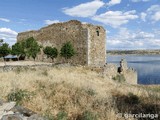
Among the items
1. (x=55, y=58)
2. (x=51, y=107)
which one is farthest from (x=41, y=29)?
(x=51, y=107)

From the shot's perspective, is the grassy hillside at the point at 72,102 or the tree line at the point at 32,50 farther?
the tree line at the point at 32,50

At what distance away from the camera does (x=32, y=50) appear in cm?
4581

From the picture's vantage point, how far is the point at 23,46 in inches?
1896

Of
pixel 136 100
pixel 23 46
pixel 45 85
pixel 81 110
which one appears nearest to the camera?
pixel 81 110

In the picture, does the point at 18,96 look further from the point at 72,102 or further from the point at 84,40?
the point at 84,40

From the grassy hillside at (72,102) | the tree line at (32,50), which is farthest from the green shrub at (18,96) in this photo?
the tree line at (32,50)

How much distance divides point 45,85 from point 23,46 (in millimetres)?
37511

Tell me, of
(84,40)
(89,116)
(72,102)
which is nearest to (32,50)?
(84,40)

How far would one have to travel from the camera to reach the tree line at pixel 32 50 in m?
38.4

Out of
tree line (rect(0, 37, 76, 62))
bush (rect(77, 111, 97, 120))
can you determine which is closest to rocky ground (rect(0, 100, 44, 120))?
bush (rect(77, 111, 97, 120))

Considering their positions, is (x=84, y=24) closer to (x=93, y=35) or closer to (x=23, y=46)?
(x=93, y=35)

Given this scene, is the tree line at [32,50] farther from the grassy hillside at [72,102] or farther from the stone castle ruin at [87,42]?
the grassy hillside at [72,102]

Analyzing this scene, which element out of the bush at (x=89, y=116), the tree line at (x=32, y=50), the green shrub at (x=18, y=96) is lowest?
the bush at (x=89, y=116)

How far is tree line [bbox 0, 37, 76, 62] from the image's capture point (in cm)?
3840
